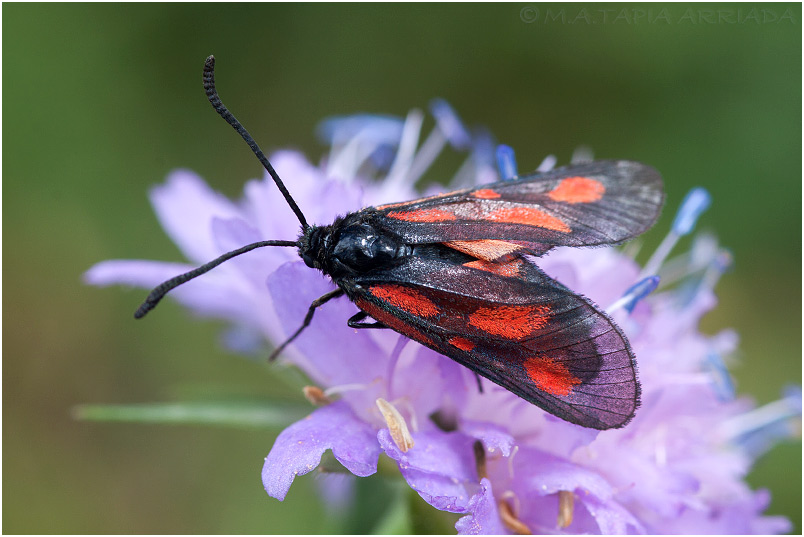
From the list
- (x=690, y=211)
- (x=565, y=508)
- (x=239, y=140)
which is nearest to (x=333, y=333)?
(x=565, y=508)

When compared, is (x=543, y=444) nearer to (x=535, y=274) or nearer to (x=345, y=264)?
(x=535, y=274)

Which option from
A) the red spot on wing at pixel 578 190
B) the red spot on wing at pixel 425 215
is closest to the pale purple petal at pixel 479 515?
the red spot on wing at pixel 425 215

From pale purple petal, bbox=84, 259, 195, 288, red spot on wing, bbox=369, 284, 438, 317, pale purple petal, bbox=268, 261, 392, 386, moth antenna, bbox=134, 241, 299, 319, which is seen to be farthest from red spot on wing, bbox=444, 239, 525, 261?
pale purple petal, bbox=84, 259, 195, 288

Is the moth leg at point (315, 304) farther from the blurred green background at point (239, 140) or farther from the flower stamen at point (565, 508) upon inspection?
the blurred green background at point (239, 140)

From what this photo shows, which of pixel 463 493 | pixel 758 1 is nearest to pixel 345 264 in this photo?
pixel 463 493

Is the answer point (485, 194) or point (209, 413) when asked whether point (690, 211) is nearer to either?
point (485, 194)

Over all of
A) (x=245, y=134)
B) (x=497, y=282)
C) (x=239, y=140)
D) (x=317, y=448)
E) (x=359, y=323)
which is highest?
(x=245, y=134)

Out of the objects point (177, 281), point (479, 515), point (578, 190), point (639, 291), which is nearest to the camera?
point (479, 515)
